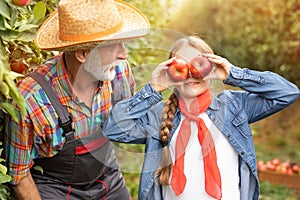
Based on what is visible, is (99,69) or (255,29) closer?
(99,69)

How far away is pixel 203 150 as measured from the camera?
2396 millimetres

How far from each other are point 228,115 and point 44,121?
66 centimetres

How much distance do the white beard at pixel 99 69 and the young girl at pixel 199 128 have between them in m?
0.13

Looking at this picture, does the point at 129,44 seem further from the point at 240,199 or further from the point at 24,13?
the point at 240,199

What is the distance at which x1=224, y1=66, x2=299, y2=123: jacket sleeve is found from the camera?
2381mm

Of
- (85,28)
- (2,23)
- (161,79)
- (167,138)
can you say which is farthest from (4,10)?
(167,138)

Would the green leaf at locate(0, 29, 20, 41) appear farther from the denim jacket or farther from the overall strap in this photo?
the denim jacket

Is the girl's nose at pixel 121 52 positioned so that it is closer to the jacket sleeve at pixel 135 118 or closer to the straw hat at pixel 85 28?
the straw hat at pixel 85 28

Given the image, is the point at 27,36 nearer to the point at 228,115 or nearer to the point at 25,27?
the point at 25,27

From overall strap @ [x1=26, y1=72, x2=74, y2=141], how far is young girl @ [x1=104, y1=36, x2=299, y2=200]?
0.14m

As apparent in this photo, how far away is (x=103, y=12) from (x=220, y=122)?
580 mm

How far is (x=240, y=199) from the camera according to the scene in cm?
245

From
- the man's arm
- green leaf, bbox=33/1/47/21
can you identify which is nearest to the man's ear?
green leaf, bbox=33/1/47/21

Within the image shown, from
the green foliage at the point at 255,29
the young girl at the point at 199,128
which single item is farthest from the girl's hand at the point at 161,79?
the green foliage at the point at 255,29
